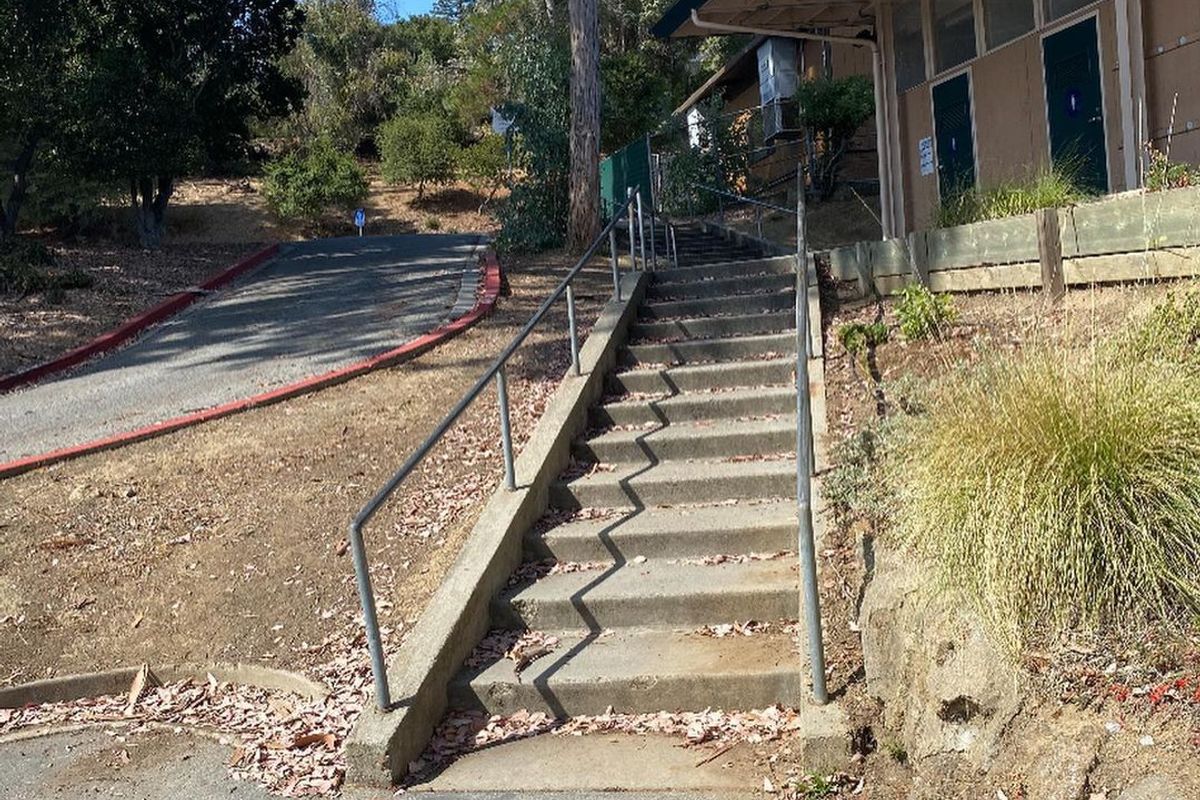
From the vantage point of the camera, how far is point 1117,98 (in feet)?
30.2

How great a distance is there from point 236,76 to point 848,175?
12596 mm

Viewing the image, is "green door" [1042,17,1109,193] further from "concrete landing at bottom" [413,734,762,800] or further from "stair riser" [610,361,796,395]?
"concrete landing at bottom" [413,734,762,800]

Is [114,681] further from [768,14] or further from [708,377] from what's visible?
[768,14]

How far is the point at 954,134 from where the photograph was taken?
11820 mm

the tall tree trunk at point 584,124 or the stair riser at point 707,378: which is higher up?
the tall tree trunk at point 584,124

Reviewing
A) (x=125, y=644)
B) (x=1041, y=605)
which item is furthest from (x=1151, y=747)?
(x=125, y=644)

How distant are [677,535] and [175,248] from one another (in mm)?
17182

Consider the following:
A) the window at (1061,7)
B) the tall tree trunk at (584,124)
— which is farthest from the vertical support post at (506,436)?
the tall tree trunk at (584,124)

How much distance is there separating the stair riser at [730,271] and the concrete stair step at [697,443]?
10.1ft

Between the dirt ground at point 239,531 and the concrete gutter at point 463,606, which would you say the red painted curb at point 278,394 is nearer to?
the dirt ground at point 239,531

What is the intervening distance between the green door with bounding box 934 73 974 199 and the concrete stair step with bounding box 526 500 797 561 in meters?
6.03

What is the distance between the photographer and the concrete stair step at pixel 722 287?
10.0m

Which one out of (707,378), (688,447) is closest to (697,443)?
(688,447)

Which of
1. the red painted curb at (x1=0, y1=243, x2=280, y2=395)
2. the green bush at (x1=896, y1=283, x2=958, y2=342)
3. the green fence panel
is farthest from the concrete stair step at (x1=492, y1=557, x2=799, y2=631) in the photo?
the green fence panel
